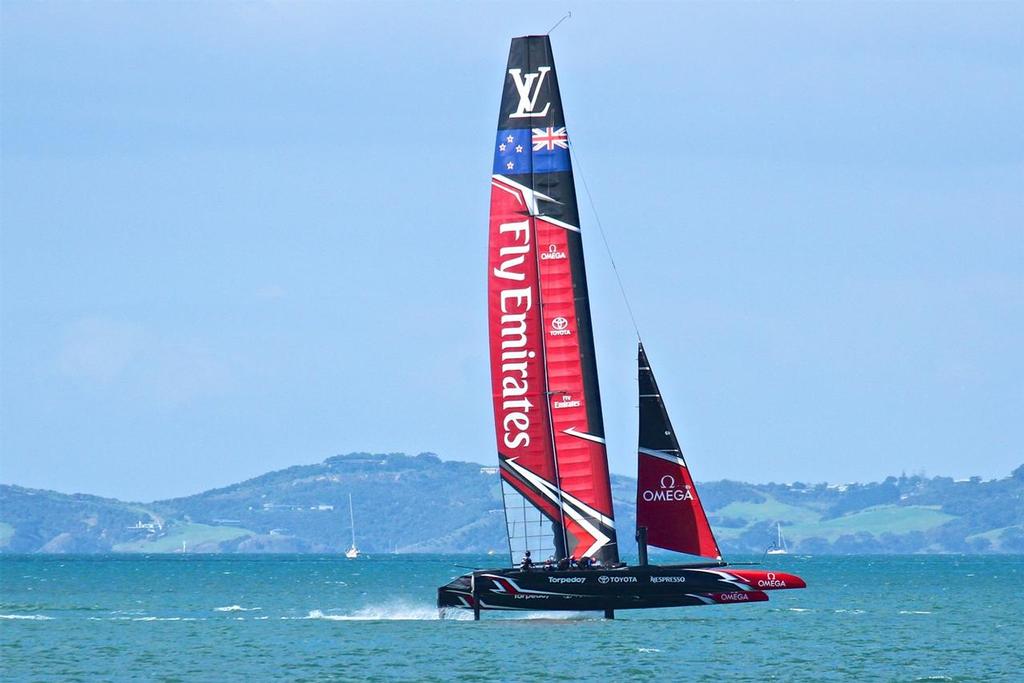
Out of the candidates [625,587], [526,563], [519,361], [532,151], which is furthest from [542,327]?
[625,587]

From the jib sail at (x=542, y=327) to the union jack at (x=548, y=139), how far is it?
0.09ft

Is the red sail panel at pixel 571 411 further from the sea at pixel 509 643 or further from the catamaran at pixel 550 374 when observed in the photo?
the sea at pixel 509 643

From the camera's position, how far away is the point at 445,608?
179ft

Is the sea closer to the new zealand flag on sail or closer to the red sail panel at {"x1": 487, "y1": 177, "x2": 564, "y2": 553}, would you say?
the red sail panel at {"x1": 487, "y1": 177, "x2": 564, "y2": 553}

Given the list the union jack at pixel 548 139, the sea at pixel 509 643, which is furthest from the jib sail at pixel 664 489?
the union jack at pixel 548 139

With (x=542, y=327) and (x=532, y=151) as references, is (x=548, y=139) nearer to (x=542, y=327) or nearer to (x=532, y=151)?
Result: (x=532, y=151)

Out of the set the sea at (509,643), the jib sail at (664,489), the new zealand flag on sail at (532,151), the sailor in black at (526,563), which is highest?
the new zealand flag on sail at (532,151)

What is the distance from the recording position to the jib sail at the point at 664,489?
52.5 meters

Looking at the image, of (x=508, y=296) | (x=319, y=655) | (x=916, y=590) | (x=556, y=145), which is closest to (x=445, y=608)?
(x=319, y=655)

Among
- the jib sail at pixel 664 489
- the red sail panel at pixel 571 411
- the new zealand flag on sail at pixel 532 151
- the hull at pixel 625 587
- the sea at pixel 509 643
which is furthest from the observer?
the new zealand flag on sail at pixel 532 151

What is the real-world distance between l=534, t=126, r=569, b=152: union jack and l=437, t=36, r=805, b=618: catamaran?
3 cm

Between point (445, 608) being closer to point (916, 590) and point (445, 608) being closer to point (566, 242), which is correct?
point (566, 242)

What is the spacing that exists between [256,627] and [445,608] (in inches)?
Result: 464

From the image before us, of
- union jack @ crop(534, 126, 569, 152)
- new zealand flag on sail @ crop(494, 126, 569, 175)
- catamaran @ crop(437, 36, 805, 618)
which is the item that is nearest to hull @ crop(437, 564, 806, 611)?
catamaran @ crop(437, 36, 805, 618)
